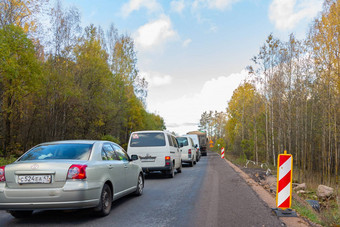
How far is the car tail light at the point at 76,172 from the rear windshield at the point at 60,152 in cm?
53

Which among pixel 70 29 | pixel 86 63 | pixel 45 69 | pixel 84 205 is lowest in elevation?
pixel 84 205

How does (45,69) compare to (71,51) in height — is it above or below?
below

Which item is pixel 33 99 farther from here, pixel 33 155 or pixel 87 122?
pixel 33 155

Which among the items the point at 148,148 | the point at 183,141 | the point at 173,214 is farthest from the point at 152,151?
the point at 183,141

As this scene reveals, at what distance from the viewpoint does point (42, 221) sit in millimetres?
5664

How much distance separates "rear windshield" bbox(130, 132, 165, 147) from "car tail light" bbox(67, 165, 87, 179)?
25.2ft

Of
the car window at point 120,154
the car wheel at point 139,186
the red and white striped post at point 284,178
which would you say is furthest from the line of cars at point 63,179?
the red and white striped post at point 284,178

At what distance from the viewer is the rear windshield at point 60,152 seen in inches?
235

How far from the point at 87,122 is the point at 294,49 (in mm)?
18846

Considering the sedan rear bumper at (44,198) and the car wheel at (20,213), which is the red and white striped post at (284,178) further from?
the car wheel at (20,213)

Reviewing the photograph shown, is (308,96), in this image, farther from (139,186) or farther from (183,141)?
(139,186)

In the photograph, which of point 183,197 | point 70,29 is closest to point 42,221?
point 183,197

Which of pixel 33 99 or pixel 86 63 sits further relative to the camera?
pixel 86 63

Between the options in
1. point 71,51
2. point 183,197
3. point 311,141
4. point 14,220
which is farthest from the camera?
point 311,141
